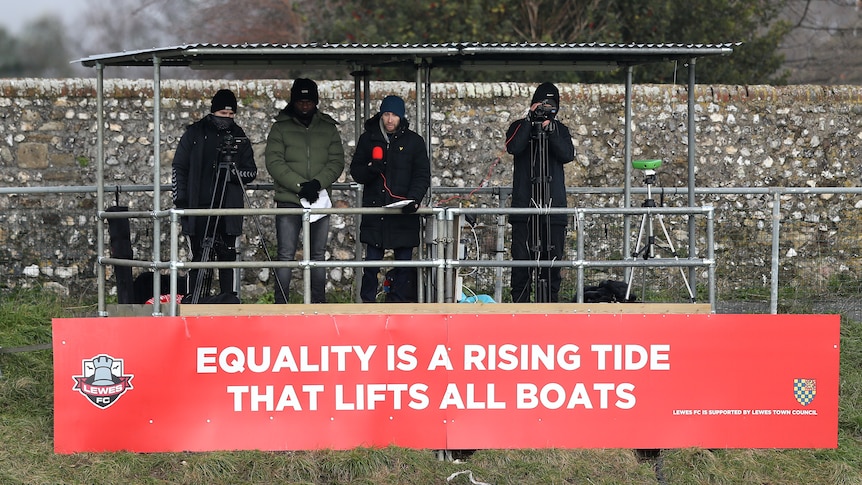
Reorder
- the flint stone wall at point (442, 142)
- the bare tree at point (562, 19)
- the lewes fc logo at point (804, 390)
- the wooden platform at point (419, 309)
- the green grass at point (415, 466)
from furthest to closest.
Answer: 1. the bare tree at point (562, 19)
2. the flint stone wall at point (442, 142)
3. the lewes fc logo at point (804, 390)
4. the wooden platform at point (419, 309)
5. the green grass at point (415, 466)

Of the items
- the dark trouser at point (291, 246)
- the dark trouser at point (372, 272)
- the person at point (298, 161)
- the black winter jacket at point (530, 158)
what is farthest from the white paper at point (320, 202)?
the black winter jacket at point (530, 158)

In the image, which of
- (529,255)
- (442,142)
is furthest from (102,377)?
(442,142)

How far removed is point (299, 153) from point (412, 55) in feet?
4.95

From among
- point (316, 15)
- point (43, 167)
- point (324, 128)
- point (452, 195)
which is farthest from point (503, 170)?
point (316, 15)

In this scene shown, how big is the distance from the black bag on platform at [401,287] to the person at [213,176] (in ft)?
4.12

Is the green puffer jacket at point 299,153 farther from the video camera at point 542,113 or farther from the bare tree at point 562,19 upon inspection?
the bare tree at point 562,19

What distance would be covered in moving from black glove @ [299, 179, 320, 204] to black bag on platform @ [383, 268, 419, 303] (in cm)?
84

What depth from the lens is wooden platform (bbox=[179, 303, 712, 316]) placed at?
8.50m

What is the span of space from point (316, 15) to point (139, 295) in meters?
14.5

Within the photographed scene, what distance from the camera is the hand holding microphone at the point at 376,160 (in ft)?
32.0

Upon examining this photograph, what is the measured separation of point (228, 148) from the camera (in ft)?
32.6

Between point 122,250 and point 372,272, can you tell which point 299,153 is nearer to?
point 372,272

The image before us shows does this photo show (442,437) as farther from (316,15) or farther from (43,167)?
(316,15)

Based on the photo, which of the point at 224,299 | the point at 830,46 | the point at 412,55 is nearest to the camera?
the point at 412,55
